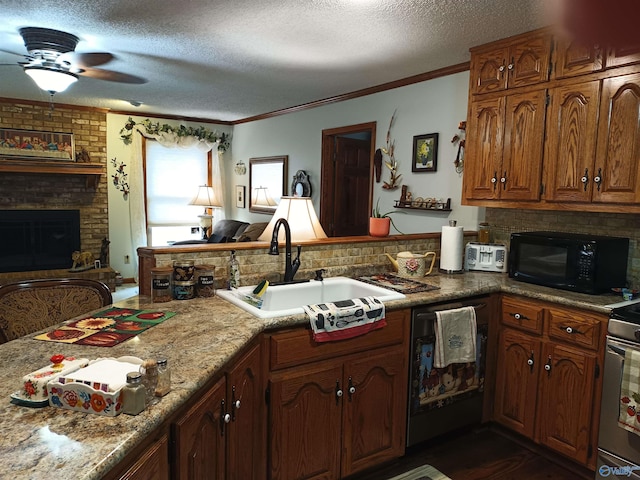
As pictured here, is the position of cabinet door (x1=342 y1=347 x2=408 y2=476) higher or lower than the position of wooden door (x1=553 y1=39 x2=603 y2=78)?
lower

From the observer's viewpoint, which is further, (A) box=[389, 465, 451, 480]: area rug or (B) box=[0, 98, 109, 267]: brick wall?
(B) box=[0, 98, 109, 267]: brick wall

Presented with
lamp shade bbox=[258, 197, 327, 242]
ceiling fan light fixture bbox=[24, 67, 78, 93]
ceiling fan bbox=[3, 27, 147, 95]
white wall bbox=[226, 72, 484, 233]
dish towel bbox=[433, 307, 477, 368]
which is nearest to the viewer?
dish towel bbox=[433, 307, 477, 368]

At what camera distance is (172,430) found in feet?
3.92

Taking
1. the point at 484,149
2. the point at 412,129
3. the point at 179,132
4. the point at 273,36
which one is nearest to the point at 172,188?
the point at 179,132

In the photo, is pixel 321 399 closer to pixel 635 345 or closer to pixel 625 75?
pixel 635 345

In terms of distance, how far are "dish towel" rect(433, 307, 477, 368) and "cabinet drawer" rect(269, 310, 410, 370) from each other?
7.9 inches

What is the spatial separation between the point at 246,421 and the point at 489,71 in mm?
2547

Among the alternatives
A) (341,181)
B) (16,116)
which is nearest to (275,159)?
(341,181)

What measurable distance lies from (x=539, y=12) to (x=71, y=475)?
2829mm

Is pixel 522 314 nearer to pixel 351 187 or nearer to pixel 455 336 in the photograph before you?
pixel 455 336

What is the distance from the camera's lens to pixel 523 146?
2.74m

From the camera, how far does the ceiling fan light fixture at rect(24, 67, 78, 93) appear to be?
3369 mm

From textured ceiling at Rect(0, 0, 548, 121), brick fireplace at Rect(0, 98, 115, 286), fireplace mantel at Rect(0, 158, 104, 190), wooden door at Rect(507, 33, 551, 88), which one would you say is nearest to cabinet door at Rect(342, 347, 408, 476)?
wooden door at Rect(507, 33, 551, 88)

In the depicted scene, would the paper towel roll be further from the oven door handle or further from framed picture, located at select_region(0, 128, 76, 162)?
framed picture, located at select_region(0, 128, 76, 162)
